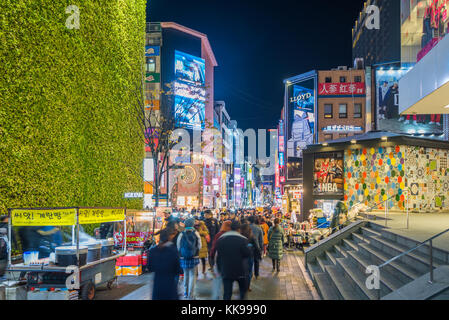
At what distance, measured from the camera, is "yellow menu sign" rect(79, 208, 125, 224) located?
8.91 meters

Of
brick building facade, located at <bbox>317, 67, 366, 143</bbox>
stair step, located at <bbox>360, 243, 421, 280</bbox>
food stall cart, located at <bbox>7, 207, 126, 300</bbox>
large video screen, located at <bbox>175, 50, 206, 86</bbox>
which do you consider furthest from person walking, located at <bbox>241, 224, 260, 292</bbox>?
large video screen, located at <bbox>175, 50, 206, 86</bbox>

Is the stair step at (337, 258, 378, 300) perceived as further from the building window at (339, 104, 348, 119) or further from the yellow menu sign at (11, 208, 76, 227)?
the building window at (339, 104, 348, 119)

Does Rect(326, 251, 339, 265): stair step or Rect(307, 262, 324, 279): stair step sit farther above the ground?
Rect(326, 251, 339, 265): stair step

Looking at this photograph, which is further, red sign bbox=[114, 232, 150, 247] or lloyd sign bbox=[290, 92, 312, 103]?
lloyd sign bbox=[290, 92, 312, 103]

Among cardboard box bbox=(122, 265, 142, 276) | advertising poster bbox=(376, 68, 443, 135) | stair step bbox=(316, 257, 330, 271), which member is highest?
advertising poster bbox=(376, 68, 443, 135)

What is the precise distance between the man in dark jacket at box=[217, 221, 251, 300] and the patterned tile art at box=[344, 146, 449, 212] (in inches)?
650

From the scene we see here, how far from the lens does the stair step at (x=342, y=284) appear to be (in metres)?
7.93

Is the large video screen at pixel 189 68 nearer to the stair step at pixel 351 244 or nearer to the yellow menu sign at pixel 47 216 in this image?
the stair step at pixel 351 244

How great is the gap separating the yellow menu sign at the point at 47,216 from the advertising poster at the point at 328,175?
19609 millimetres

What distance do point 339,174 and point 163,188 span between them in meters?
35.0

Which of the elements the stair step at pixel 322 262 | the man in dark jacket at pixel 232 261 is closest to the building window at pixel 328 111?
the stair step at pixel 322 262

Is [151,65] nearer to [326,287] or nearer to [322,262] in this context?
[322,262]
